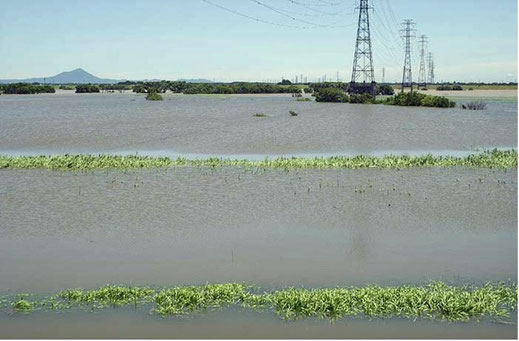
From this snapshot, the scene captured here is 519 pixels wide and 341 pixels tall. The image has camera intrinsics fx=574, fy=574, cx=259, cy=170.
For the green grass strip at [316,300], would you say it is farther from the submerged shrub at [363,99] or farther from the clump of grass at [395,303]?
the submerged shrub at [363,99]

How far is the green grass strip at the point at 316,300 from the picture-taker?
7629mm

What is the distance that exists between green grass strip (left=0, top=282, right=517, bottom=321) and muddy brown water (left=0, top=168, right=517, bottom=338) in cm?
23

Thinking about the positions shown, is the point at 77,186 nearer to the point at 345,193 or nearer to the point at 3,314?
the point at 345,193

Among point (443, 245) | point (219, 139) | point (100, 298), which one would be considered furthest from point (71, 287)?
point (219, 139)

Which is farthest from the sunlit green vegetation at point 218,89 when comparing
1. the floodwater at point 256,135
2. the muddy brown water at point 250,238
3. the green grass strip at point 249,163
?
the muddy brown water at point 250,238

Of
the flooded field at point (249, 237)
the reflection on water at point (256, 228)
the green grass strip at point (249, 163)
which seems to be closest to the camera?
the flooded field at point (249, 237)

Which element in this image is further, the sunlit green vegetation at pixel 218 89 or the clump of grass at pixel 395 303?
the sunlit green vegetation at pixel 218 89

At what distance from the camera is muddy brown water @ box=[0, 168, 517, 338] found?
7.43 meters

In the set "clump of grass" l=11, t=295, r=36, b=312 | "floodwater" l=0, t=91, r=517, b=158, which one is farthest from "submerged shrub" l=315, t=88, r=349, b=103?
"clump of grass" l=11, t=295, r=36, b=312

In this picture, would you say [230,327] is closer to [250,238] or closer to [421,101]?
[250,238]

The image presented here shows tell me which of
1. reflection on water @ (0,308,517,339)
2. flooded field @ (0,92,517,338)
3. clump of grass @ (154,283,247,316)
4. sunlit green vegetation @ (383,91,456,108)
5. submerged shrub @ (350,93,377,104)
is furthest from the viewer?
submerged shrub @ (350,93,377,104)

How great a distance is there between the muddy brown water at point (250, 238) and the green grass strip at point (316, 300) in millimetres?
228

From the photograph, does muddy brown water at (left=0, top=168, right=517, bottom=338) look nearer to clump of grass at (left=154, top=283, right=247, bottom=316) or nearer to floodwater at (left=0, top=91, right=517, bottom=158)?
clump of grass at (left=154, top=283, right=247, bottom=316)

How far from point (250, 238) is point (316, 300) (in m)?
3.84
